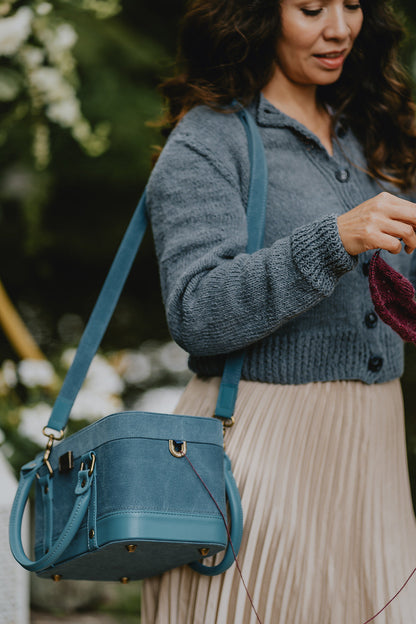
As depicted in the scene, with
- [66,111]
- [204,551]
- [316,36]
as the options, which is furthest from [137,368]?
[204,551]

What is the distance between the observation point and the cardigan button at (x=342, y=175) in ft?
5.25

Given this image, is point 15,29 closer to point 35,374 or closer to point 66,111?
point 66,111

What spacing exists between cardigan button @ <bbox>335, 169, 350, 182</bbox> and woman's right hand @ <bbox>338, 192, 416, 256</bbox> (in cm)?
34

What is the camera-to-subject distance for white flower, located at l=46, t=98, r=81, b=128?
3.03 meters

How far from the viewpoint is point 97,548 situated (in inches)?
48.8

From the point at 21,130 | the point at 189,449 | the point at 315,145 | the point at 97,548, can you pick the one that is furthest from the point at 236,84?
the point at 21,130

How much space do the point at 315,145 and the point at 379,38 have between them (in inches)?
15.4

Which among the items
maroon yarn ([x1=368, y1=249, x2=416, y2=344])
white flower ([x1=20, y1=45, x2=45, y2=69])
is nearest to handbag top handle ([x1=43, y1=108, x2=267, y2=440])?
maroon yarn ([x1=368, y1=249, x2=416, y2=344])

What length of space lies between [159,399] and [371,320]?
251 cm

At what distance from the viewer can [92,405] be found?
314 cm

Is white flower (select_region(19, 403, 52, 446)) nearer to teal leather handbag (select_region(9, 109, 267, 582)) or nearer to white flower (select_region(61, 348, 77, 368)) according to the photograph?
white flower (select_region(61, 348, 77, 368))

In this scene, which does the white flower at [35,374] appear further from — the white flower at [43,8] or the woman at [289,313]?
the woman at [289,313]

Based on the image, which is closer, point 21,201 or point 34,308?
point 21,201

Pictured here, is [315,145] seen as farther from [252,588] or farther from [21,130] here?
[21,130]
